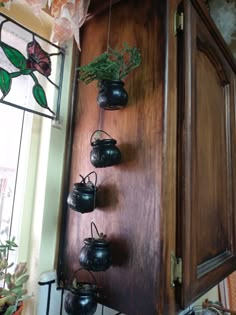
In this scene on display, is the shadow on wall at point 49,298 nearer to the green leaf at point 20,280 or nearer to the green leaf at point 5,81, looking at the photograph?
the green leaf at point 20,280

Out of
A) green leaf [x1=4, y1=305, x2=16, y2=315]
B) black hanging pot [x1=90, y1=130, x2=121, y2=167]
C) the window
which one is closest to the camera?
green leaf [x1=4, y1=305, x2=16, y2=315]

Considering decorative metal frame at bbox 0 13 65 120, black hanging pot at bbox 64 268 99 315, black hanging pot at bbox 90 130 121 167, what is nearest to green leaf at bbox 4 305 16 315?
black hanging pot at bbox 64 268 99 315

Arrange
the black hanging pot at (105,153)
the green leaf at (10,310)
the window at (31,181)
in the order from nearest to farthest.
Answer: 1. the green leaf at (10,310)
2. the black hanging pot at (105,153)
3. the window at (31,181)

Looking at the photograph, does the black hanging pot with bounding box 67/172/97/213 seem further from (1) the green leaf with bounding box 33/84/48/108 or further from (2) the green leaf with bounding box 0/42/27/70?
(2) the green leaf with bounding box 0/42/27/70

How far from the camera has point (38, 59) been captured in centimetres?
90

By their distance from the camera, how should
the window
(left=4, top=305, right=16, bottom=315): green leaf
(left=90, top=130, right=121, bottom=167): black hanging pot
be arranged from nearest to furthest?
(left=4, top=305, right=16, bottom=315): green leaf, (left=90, top=130, right=121, bottom=167): black hanging pot, the window

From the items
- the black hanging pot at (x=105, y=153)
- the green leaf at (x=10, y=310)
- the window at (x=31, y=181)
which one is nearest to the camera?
the green leaf at (x=10, y=310)

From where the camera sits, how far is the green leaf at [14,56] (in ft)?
2.65

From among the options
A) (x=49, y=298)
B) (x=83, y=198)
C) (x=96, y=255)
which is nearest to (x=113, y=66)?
(x=83, y=198)

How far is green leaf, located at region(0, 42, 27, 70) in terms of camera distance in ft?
2.65

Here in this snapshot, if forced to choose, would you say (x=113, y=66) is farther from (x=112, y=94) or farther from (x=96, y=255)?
(x=96, y=255)

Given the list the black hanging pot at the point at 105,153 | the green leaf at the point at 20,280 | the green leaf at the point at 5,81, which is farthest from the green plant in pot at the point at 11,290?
the green leaf at the point at 5,81

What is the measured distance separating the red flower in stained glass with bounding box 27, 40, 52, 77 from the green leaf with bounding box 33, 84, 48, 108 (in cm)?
6

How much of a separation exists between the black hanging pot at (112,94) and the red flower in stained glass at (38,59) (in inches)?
11.8
